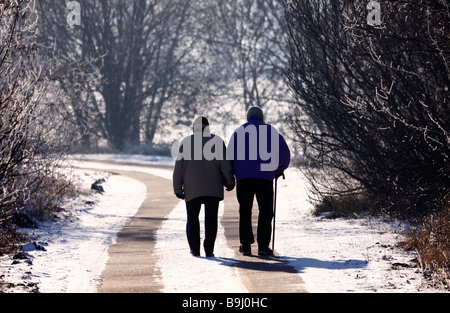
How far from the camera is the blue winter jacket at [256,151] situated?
37.5 feet

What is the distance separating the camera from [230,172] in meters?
11.5

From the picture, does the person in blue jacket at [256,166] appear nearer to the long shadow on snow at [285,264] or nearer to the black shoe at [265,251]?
the black shoe at [265,251]

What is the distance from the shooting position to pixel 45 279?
31.8ft

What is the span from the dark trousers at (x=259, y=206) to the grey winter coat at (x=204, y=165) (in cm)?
25

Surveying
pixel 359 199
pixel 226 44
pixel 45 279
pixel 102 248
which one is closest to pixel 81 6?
pixel 226 44

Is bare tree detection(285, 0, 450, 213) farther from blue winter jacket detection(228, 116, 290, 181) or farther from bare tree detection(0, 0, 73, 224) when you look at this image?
bare tree detection(0, 0, 73, 224)

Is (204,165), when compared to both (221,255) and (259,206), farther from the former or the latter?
(221,255)

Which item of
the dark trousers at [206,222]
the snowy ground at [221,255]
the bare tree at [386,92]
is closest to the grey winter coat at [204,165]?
the dark trousers at [206,222]

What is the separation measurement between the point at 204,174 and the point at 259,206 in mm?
883

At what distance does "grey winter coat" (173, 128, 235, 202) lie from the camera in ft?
37.3

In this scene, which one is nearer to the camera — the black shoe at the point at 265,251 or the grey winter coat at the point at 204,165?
the grey winter coat at the point at 204,165

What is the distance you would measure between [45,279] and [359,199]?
340 inches

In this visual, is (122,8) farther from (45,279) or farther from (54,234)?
(45,279)

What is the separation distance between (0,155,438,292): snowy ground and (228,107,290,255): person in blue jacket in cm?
45
